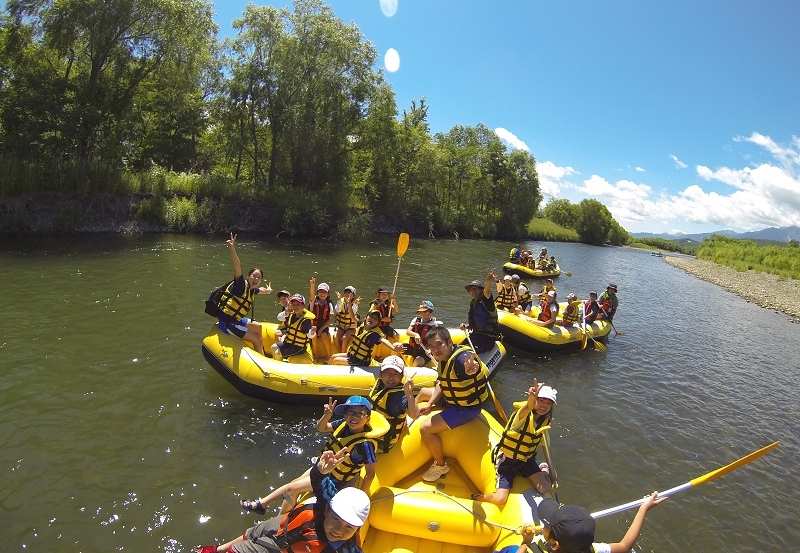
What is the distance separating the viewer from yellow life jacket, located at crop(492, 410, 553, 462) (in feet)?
13.6

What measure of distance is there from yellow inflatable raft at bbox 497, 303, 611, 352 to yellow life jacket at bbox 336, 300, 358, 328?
130 inches

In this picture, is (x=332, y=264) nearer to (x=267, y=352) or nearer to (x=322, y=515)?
(x=267, y=352)

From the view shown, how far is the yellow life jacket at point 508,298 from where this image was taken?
11.1 m

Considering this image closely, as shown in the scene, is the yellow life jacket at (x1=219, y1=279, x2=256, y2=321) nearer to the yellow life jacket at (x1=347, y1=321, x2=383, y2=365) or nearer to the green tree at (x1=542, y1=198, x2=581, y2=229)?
the yellow life jacket at (x1=347, y1=321, x2=383, y2=365)

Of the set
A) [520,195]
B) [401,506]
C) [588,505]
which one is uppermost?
[520,195]

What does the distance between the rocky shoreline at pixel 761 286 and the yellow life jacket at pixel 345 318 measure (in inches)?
761

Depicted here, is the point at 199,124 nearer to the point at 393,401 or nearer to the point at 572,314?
the point at 572,314

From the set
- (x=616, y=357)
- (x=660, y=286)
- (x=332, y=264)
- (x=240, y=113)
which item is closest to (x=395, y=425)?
(x=616, y=357)

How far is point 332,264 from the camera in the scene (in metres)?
17.6

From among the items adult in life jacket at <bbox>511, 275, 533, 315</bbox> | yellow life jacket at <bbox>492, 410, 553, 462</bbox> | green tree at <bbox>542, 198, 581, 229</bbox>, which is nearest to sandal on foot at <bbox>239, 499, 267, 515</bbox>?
yellow life jacket at <bbox>492, 410, 553, 462</bbox>

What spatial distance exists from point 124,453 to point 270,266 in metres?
11.1

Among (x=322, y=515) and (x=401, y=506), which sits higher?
(x=322, y=515)

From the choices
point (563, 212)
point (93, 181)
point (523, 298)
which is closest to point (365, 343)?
point (523, 298)

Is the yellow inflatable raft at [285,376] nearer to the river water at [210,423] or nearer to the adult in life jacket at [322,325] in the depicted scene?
the river water at [210,423]
